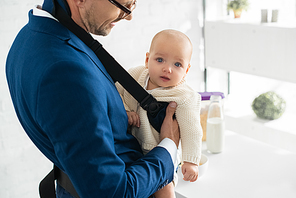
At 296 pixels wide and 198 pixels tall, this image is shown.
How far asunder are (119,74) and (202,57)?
7.55 feet

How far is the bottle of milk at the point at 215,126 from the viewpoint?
1578 mm

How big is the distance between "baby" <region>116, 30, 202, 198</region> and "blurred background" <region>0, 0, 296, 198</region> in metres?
1.03

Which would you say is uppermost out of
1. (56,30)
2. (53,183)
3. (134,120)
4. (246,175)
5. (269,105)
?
(56,30)

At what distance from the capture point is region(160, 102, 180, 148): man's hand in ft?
3.39

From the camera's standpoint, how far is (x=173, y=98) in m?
1.11

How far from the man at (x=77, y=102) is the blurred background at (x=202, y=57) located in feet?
3.79

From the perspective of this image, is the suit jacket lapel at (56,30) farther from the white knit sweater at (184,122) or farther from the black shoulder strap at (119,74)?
the white knit sweater at (184,122)

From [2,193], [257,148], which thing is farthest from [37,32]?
[2,193]

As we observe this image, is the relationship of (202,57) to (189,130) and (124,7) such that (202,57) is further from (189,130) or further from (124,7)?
(124,7)

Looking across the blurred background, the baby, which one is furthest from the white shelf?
the baby

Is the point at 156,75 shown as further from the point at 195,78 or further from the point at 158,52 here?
the point at 195,78

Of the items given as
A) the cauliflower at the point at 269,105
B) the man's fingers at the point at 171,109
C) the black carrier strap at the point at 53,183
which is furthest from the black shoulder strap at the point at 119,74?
the cauliflower at the point at 269,105

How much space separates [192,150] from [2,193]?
1394 millimetres

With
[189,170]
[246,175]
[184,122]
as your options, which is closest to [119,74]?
[184,122]
